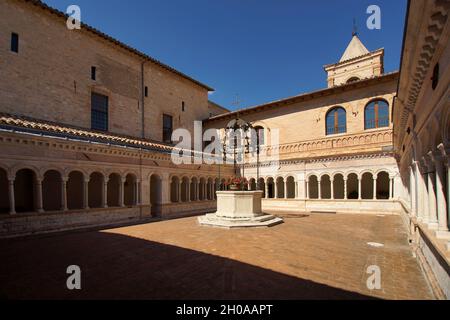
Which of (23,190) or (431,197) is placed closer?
(431,197)

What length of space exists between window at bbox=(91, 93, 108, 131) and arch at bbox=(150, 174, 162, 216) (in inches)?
224

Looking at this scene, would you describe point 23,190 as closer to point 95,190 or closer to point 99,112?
point 95,190

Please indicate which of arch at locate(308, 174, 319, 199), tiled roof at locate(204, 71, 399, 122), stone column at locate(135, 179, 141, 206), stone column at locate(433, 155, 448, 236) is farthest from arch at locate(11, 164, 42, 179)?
arch at locate(308, 174, 319, 199)

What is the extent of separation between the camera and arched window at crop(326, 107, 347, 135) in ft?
68.4

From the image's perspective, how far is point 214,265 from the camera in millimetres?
6762

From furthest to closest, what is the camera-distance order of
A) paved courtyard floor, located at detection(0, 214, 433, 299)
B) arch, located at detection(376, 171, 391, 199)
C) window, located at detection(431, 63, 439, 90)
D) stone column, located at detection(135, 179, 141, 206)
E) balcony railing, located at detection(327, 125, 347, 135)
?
arch, located at detection(376, 171, 391, 199), balcony railing, located at detection(327, 125, 347, 135), stone column, located at detection(135, 179, 141, 206), paved courtyard floor, located at detection(0, 214, 433, 299), window, located at detection(431, 63, 439, 90)

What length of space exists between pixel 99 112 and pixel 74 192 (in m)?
6.43

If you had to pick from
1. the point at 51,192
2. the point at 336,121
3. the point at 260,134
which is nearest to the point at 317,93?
the point at 336,121

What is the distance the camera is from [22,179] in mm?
14305

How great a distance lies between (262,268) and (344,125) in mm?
17891

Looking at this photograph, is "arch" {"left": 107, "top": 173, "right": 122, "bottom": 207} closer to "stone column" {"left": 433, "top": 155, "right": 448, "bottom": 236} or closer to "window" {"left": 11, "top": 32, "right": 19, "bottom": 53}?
"window" {"left": 11, "top": 32, "right": 19, "bottom": 53}
